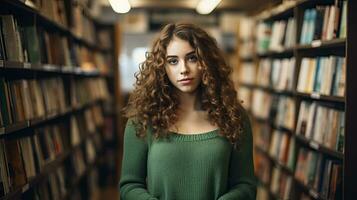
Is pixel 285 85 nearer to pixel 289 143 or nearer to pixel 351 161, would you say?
pixel 289 143

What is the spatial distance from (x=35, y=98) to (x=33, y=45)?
0.32 m

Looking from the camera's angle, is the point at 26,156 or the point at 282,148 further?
the point at 282,148

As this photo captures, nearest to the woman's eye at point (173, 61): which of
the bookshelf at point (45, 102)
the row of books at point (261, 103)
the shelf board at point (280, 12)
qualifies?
the bookshelf at point (45, 102)

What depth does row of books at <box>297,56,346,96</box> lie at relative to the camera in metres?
2.30

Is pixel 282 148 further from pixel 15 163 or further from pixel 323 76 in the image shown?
pixel 15 163

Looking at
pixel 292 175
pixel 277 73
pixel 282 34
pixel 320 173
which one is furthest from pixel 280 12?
pixel 320 173

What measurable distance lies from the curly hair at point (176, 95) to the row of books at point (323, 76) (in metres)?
0.80

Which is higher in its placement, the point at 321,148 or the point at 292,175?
the point at 321,148

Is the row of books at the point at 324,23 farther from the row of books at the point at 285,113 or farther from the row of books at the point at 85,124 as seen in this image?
the row of books at the point at 85,124

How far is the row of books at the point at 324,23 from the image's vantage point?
7.59ft

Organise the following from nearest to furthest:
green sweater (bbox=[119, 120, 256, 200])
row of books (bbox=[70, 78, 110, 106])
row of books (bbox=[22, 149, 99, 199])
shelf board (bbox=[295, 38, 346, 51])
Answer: green sweater (bbox=[119, 120, 256, 200]) < shelf board (bbox=[295, 38, 346, 51]) < row of books (bbox=[22, 149, 99, 199]) < row of books (bbox=[70, 78, 110, 106])

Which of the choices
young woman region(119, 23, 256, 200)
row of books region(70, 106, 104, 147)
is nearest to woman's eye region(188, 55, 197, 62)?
young woman region(119, 23, 256, 200)

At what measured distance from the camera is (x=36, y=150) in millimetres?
2338

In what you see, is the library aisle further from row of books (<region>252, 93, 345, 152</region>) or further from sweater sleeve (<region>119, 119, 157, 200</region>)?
sweater sleeve (<region>119, 119, 157, 200</region>)
